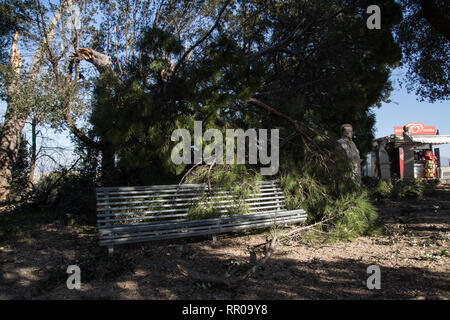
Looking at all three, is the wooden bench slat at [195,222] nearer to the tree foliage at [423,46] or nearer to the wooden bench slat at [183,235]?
the wooden bench slat at [183,235]

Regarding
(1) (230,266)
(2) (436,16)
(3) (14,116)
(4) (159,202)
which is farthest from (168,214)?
(3) (14,116)

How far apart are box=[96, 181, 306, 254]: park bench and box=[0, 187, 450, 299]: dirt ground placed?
0.79 ft

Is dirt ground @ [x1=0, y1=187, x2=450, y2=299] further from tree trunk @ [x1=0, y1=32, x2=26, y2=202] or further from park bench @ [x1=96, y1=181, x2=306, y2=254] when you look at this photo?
tree trunk @ [x1=0, y1=32, x2=26, y2=202]

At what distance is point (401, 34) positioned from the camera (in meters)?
7.70

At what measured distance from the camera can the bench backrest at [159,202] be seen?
14.3ft

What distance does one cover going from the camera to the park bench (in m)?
4.00

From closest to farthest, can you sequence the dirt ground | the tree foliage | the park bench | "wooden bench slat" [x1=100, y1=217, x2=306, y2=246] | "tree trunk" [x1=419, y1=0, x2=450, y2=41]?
1. the dirt ground
2. "wooden bench slat" [x1=100, y1=217, x2=306, y2=246]
3. the park bench
4. "tree trunk" [x1=419, y1=0, x2=450, y2=41]
5. the tree foliage

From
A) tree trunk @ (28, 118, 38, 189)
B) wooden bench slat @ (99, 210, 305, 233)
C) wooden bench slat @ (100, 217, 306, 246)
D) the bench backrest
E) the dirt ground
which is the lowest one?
the dirt ground

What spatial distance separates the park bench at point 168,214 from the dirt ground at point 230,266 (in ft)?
0.79

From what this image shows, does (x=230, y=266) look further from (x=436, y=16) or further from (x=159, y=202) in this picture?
(x=436, y=16)

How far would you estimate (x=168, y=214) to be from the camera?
4.74m

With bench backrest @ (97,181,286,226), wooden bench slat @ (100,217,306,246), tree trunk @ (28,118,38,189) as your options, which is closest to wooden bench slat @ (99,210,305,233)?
wooden bench slat @ (100,217,306,246)

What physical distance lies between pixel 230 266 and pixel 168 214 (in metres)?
1.55
